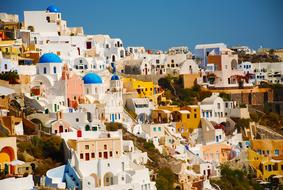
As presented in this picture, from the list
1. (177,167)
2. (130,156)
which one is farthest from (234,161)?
(130,156)

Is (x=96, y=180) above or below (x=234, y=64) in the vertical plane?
below

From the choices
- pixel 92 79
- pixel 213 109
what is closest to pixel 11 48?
pixel 92 79

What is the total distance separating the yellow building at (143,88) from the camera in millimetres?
39375

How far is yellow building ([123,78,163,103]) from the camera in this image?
39.4 m

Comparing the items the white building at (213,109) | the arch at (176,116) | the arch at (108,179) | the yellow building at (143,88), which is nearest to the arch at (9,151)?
the arch at (108,179)

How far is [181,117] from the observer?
123 ft

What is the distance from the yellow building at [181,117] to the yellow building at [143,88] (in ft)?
4.35

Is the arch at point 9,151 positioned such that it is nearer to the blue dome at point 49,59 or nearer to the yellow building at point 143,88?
the blue dome at point 49,59

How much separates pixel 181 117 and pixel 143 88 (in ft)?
10.0

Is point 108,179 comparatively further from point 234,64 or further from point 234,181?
point 234,64

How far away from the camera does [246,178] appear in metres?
35.1

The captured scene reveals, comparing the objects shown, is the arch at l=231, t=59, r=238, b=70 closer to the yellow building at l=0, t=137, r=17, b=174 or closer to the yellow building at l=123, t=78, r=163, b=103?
the yellow building at l=123, t=78, r=163, b=103

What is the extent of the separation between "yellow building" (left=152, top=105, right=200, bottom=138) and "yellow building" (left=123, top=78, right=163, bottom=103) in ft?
4.35

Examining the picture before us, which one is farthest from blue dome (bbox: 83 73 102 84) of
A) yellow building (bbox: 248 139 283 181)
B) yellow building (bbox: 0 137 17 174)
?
yellow building (bbox: 0 137 17 174)
